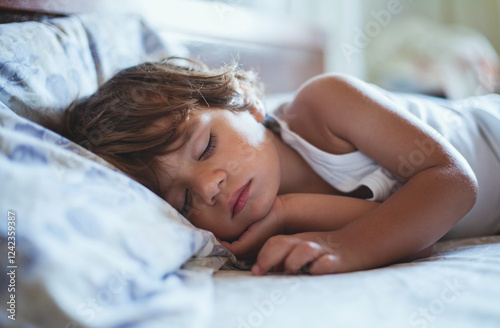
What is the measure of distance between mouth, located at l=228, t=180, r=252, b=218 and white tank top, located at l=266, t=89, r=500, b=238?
26 centimetres

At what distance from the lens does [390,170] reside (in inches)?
35.0

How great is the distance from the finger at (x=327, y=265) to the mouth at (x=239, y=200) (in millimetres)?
188

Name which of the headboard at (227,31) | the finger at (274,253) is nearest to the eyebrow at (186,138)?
the finger at (274,253)

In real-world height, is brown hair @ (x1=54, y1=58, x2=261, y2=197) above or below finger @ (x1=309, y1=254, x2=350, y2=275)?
above

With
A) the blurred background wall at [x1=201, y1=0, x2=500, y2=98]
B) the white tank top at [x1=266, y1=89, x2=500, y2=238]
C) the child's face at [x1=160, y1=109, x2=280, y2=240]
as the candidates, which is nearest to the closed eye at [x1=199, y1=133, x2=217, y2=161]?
the child's face at [x1=160, y1=109, x2=280, y2=240]

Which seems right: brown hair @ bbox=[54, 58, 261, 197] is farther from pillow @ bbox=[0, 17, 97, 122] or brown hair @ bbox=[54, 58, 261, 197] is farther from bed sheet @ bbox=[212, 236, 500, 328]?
bed sheet @ bbox=[212, 236, 500, 328]

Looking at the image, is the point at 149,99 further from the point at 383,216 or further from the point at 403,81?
the point at 403,81

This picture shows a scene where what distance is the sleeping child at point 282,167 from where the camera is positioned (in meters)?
0.73

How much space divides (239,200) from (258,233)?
7 centimetres

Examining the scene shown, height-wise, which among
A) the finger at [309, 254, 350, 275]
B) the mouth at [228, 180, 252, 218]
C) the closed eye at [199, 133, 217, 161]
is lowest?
the mouth at [228, 180, 252, 218]

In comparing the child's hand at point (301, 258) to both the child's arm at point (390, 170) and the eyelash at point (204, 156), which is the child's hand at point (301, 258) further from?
the eyelash at point (204, 156)

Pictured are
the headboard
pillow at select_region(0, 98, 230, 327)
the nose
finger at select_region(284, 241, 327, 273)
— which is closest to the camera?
pillow at select_region(0, 98, 230, 327)

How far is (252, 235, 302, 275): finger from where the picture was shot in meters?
0.65

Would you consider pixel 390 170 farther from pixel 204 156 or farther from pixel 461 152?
pixel 204 156
